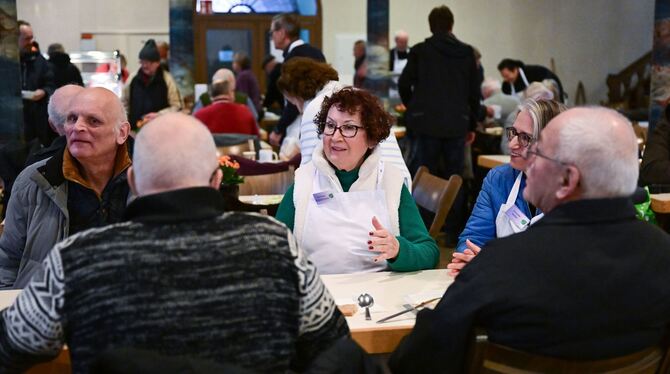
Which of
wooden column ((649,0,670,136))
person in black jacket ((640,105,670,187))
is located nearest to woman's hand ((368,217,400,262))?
person in black jacket ((640,105,670,187))

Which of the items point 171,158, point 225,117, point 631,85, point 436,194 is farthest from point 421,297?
point 631,85

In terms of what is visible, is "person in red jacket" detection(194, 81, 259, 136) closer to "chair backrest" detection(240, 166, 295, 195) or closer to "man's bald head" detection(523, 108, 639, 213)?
"chair backrest" detection(240, 166, 295, 195)

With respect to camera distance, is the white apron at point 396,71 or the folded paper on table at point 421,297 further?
the white apron at point 396,71

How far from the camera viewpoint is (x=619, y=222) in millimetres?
2158

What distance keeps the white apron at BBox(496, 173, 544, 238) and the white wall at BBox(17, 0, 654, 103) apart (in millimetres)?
9952

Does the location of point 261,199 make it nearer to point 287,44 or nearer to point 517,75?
point 287,44

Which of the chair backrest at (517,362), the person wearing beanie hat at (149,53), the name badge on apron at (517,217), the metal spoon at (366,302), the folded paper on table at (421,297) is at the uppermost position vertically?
the person wearing beanie hat at (149,53)

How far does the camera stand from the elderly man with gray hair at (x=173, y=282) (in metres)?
1.82

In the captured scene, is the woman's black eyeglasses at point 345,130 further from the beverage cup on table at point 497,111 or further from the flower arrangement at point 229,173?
the beverage cup on table at point 497,111

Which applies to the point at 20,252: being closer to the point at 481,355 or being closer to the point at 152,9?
the point at 481,355

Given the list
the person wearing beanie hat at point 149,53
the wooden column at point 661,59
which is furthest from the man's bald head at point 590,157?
the person wearing beanie hat at point 149,53

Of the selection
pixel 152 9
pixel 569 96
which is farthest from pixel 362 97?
pixel 569 96

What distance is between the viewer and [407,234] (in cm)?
341

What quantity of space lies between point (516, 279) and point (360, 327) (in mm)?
611
